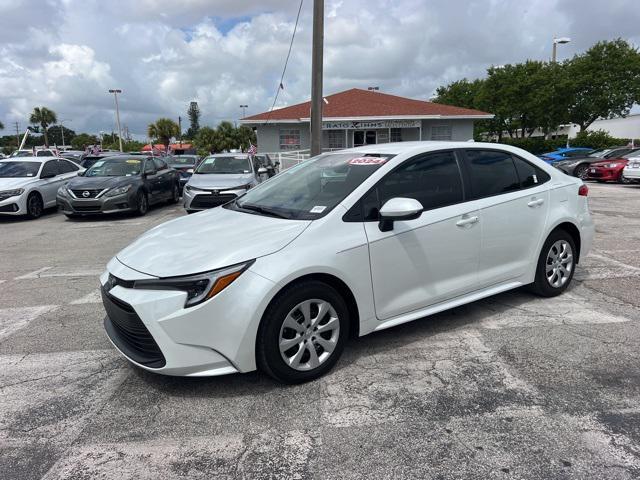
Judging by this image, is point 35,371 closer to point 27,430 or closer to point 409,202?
point 27,430

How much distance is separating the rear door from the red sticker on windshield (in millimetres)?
864

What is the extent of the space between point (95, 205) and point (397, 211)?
32.9ft

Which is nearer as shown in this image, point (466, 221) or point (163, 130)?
point (466, 221)

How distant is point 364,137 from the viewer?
28.1 m

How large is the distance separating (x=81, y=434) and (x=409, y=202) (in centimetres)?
256

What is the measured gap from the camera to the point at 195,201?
11.4 meters

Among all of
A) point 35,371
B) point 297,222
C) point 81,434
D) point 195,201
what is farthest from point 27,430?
point 195,201

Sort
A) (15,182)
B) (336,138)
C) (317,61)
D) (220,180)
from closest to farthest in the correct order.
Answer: (317,61)
(220,180)
(15,182)
(336,138)

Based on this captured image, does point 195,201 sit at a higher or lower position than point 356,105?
lower

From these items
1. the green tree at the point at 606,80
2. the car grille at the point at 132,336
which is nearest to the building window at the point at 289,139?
the green tree at the point at 606,80

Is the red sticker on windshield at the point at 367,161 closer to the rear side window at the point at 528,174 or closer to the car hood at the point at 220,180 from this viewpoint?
the rear side window at the point at 528,174

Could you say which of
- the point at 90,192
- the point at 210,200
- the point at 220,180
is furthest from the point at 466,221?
the point at 90,192

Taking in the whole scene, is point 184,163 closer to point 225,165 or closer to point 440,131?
point 225,165

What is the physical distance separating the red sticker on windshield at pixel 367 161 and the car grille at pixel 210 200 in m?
7.36
